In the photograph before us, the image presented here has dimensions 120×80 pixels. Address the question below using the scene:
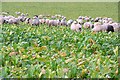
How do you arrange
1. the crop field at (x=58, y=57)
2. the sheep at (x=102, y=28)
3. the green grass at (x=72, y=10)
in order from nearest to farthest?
the crop field at (x=58, y=57)
the sheep at (x=102, y=28)
the green grass at (x=72, y=10)

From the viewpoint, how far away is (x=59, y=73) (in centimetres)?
407

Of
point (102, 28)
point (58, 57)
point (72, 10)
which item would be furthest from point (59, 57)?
point (72, 10)

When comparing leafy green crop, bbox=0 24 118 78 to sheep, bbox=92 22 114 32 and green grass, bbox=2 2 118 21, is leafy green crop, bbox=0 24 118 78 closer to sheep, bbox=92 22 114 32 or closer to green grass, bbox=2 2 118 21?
sheep, bbox=92 22 114 32

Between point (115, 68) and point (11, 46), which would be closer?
point (115, 68)

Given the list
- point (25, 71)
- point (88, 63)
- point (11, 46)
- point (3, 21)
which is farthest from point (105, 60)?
point (3, 21)

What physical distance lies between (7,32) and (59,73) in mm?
2981

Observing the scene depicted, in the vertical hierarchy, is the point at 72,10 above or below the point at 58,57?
above

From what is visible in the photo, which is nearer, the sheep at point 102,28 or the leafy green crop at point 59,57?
the leafy green crop at point 59,57

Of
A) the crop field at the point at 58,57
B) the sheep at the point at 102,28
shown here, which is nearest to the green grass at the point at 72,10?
the sheep at the point at 102,28

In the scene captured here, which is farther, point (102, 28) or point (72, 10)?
point (72, 10)

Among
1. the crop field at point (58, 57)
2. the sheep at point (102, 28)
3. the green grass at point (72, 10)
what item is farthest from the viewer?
the green grass at point (72, 10)

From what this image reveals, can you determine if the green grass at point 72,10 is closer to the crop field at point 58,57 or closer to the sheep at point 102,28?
the sheep at point 102,28

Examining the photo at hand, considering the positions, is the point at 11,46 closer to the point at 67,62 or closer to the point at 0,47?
the point at 0,47

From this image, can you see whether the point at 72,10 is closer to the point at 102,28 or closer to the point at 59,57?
the point at 102,28
